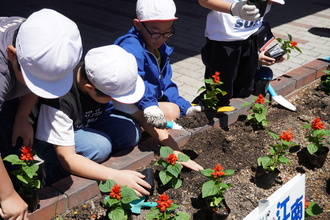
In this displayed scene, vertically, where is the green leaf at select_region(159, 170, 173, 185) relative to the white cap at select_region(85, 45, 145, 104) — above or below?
below

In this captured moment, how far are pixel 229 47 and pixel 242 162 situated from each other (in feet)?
3.10

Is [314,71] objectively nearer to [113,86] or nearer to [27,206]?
[113,86]

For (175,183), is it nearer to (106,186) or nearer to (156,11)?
(106,186)

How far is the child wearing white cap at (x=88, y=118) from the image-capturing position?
2.51 m

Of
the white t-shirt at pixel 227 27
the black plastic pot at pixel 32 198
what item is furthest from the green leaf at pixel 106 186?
the white t-shirt at pixel 227 27

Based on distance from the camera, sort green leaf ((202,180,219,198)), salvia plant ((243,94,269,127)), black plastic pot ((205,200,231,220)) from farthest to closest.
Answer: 1. salvia plant ((243,94,269,127))
2. black plastic pot ((205,200,231,220))
3. green leaf ((202,180,219,198))

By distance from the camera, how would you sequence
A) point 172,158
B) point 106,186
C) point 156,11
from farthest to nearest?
point 156,11 < point 172,158 < point 106,186

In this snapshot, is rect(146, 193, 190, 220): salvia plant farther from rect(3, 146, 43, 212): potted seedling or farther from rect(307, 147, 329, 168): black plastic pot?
rect(307, 147, 329, 168): black plastic pot

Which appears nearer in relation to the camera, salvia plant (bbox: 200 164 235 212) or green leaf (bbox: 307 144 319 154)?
salvia plant (bbox: 200 164 235 212)

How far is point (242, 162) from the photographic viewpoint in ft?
10.3

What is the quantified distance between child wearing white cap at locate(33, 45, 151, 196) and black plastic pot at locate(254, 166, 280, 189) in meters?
0.76

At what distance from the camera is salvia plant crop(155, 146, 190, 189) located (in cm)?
260

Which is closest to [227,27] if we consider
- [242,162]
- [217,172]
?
[242,162]

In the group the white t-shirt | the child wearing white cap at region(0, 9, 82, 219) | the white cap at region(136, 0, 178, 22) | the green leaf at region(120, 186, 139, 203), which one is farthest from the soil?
the white cap at region(136, 0, 178, 22)
